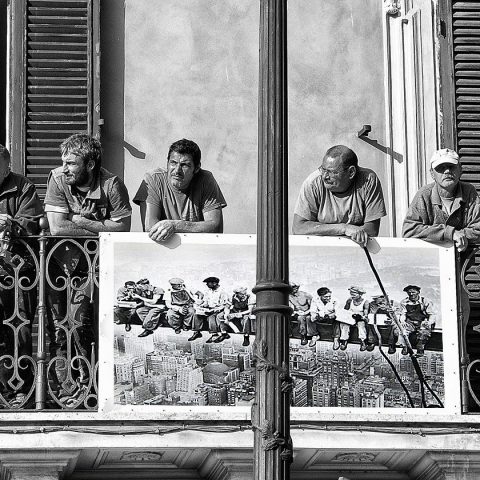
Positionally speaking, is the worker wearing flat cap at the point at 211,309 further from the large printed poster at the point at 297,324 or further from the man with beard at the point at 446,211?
the man with beard at the point at 446,211

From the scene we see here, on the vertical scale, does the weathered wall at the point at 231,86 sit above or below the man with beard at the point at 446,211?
above

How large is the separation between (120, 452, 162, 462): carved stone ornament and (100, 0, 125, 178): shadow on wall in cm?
267

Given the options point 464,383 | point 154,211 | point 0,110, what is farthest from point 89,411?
point 0,110

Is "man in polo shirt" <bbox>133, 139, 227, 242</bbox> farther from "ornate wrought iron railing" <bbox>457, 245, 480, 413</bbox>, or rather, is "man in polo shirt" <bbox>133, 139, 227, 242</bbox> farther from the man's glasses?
"ornate wrought iron railing" <bbox>457, 245, 480, 413</bbox>

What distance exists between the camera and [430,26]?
14562 millimetres

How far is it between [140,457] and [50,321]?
3.45 feet

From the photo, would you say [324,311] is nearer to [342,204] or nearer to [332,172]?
[342,204]

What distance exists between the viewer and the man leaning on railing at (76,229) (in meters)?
11.9

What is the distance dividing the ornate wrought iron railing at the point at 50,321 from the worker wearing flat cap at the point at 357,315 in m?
1.57

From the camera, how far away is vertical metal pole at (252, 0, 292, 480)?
8523mm

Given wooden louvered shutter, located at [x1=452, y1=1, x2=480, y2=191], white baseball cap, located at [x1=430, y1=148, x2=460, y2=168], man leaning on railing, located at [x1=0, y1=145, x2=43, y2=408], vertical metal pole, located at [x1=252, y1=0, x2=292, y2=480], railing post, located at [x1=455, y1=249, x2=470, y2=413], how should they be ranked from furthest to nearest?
wooden louvered shutter, located at [x1=452, y1=1, x2=480, y2=191], white baseball cap, located at [x1=430, y1=148, x2=460, y2=168], railing post, located at [x1=455, y1=249, x2=470, y2=413], man leaning on railing, located at [x1=0, y1=145, x2=43, y2=408], vertical metal pole, located at [x1=252, y1=0, x2=292, y2=480]

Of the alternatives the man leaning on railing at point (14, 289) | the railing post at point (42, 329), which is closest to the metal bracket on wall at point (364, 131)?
the man leaning on railing at point (14, 289)

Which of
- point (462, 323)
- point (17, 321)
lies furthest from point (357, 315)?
point (17, 321)

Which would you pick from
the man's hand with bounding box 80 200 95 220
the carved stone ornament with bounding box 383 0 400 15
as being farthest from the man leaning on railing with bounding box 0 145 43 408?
the carved stone ornament with bounding box 383 0 400 15
